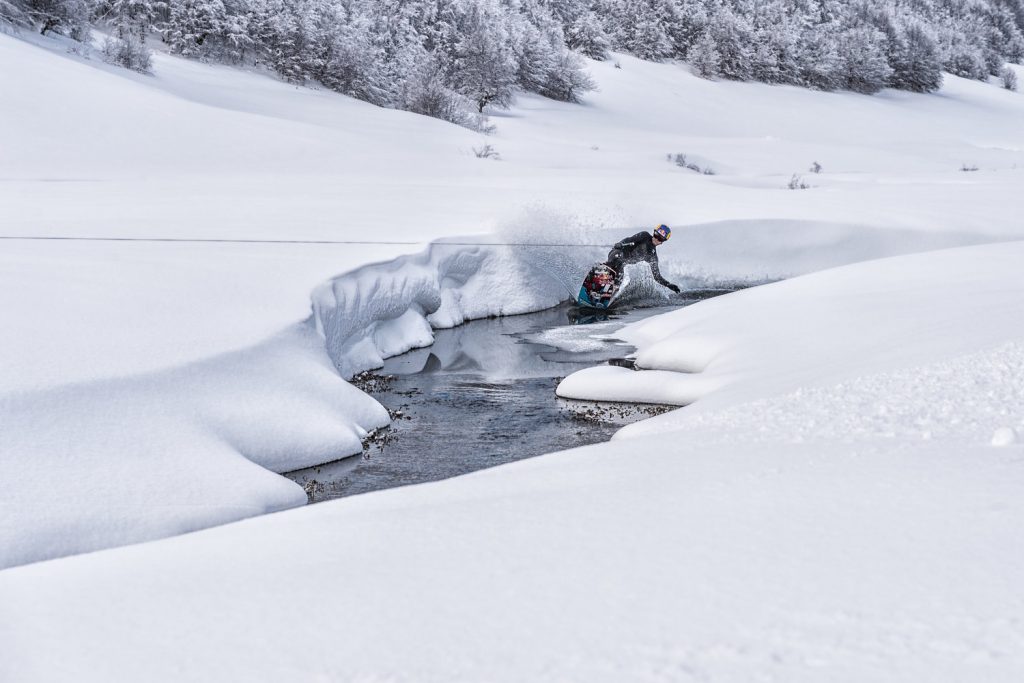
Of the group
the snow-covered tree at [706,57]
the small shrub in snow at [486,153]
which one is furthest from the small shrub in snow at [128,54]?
the snow-covered tree at [706,57]

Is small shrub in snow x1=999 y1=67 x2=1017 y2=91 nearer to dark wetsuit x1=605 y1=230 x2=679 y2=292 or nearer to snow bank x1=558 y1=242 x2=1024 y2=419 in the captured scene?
snow bank x1=558 y1=242 x2=1024 y2=419

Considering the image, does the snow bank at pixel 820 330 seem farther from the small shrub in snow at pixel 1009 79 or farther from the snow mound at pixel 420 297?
the small shrub in snow at pixel 1009 79

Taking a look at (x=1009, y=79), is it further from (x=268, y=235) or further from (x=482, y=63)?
(x=268, y=235)

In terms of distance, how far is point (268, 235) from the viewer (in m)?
10.7

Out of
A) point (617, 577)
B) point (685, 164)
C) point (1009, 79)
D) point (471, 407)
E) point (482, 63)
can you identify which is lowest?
point (471, 407)

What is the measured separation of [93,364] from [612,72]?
34.8 meters

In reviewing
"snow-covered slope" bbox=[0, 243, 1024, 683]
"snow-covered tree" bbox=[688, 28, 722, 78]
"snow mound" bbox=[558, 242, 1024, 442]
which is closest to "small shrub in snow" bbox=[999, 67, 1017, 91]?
"snow-covered tree" bbox=[688, 28, 722, 78]

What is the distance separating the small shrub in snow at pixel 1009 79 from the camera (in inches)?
2077

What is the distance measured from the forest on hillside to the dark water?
14.8 meters

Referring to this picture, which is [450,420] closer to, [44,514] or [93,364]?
[93,364]

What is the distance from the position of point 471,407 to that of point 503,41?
26338 millimetres

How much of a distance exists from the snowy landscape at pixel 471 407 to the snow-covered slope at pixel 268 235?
4cm

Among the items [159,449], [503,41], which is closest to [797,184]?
[159,449]

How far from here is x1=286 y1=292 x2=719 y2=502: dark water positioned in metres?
6.50
